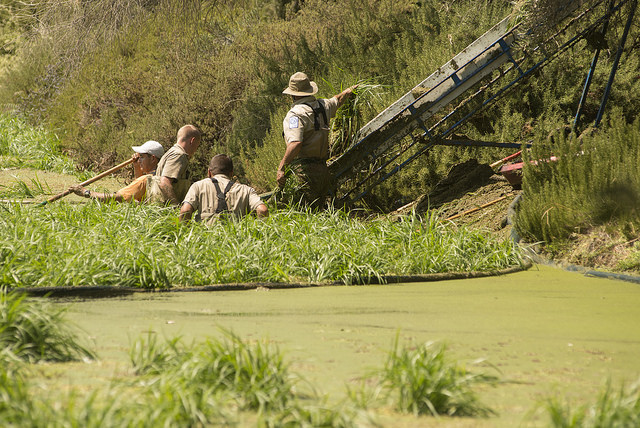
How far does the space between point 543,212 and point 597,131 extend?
1323 millimetres

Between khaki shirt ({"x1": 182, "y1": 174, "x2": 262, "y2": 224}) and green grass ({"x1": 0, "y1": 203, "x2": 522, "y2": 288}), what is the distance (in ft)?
0.74

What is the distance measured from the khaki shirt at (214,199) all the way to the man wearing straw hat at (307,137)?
973 millimetres

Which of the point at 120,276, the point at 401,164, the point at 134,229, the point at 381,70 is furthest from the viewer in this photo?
the point at 381,70

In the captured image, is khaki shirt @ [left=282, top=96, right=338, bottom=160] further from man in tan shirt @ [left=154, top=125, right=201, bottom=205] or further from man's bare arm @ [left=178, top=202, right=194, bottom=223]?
man's bare arm @ [left=178, top=202, right=194, bottom=223]

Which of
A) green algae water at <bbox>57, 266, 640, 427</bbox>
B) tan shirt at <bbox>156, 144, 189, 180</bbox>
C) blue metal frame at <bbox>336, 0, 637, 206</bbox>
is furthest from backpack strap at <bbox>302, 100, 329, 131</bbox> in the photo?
green algae water at <bbox>57, 266, 640, 427</bbox>

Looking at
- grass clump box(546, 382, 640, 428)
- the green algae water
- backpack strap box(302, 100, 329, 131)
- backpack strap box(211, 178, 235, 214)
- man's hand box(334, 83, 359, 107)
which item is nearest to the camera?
grass clump box(546, 382, 640, 428)

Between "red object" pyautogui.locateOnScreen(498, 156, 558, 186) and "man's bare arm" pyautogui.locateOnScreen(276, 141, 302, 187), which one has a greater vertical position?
"man's bare arm" pyautogui.locateOnScreen(276, 141, 302, 187)

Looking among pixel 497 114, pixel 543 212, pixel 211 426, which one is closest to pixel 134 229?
pixel 543 212

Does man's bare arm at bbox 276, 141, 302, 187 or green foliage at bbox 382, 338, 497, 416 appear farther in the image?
man's bare arm at bbox 276, 141, 302, 187

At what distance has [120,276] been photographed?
5.85 metres

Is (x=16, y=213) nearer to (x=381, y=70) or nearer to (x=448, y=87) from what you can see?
(x=448, y=87)

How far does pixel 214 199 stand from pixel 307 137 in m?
1.66

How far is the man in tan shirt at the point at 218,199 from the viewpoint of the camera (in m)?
7.61

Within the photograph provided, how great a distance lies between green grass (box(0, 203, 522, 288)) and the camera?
5914mm
